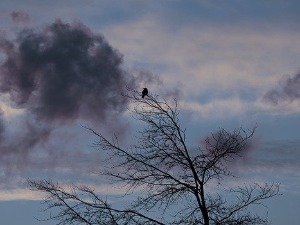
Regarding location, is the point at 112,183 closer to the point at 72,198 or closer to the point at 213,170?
the point at 72,198

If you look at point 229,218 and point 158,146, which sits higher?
point 158,146

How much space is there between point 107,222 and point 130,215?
51cm

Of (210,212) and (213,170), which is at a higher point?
(213,170)

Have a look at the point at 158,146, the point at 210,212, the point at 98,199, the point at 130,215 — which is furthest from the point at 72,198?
the point at 210,212

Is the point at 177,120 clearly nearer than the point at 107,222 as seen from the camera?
No

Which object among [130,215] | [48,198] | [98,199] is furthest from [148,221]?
[48,198]

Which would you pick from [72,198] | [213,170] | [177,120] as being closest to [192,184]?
[213,170]

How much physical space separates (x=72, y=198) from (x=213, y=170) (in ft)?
10.2

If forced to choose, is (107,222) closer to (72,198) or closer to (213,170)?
(72,198)

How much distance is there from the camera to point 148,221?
1179cm

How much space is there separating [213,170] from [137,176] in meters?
1.67

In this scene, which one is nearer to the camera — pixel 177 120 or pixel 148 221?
pixel 148 221

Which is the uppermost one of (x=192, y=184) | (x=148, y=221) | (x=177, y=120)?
(x=177, y=120)

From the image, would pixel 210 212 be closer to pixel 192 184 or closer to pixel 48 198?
pixel 192 184
